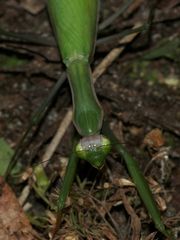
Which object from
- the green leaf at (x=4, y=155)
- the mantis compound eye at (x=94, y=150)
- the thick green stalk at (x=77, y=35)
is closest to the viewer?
the mantis compound eye at (x=94, y=150)

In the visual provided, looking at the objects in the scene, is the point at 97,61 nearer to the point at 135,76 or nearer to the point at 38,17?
the point at 135,76

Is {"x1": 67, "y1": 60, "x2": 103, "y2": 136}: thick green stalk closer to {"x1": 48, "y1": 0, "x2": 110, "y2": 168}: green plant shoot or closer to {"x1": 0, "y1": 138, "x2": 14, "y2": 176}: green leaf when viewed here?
{"x1": 48, "y1": 0, "x2": 110, "y2": 168}: green plant shoot

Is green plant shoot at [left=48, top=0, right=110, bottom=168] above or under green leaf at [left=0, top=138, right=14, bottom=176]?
above

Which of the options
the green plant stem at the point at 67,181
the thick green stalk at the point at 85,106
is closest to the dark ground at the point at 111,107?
the green plant stem at the point at 67,181

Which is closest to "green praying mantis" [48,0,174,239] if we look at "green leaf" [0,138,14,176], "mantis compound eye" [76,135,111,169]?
"mantis compound eye" [76,135,111,169]

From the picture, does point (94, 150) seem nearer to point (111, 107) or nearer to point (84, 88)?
point (84, 88)

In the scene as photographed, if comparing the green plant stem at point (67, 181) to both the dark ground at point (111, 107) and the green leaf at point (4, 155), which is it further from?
the green leaf at point (4, 155)
